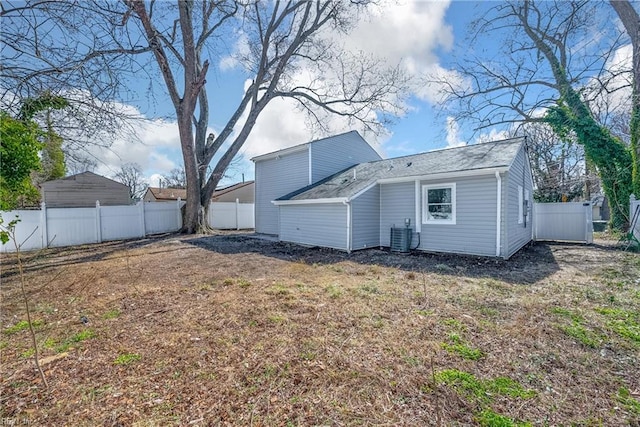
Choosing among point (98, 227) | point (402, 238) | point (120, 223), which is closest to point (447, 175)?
point (402, 238)

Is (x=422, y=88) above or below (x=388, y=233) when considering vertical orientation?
above

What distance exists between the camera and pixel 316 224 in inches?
443

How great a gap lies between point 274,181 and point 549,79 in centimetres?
1348

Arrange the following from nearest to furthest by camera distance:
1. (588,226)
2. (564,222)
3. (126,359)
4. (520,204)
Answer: (126,359), (520,204), (588,226), (564,222)

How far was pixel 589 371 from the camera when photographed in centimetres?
270

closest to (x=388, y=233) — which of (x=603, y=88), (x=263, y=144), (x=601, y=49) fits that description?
(x=603, y=88)

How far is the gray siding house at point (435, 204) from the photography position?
820cm

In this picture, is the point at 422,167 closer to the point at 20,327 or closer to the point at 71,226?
the point at 20,327

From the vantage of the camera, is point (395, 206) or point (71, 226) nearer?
point (395, 206)

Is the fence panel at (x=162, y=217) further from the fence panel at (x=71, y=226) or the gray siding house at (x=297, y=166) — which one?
the gray siding house at (x=297, y=166)

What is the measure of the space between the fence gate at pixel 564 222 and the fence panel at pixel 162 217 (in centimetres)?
1715

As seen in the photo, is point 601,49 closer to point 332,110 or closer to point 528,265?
point 528,265

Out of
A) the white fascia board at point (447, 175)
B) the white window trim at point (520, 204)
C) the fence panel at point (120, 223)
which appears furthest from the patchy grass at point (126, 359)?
the fence panel at point (120, 223)

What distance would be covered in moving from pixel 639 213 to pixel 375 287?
414 inches
